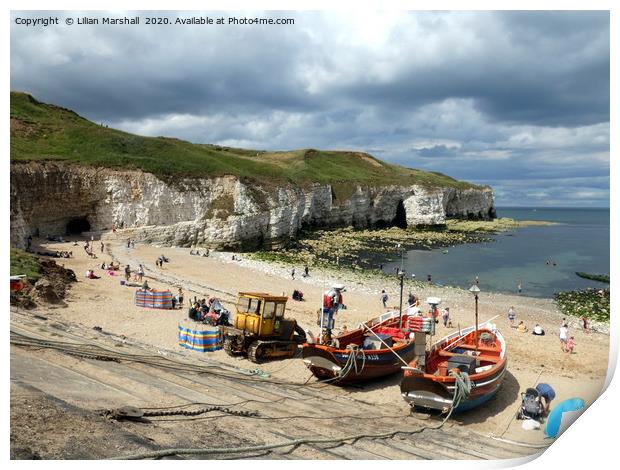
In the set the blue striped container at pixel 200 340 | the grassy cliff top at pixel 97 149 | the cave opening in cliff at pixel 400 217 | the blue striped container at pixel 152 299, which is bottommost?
the blue striped container at pixel 200 340

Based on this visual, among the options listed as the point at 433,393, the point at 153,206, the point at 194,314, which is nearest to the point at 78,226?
the point at 153,206

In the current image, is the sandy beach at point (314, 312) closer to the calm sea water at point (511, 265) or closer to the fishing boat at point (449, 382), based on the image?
the fishing boat at point (449, 382)

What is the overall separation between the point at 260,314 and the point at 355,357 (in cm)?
412

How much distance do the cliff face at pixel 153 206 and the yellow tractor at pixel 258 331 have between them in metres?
25.2

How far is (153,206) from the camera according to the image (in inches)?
1986

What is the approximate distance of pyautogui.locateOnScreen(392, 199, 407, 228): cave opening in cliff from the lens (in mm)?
95062

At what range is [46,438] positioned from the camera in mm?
8062

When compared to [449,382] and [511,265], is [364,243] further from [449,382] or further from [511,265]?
[449,382]

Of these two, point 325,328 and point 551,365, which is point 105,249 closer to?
point 325,328

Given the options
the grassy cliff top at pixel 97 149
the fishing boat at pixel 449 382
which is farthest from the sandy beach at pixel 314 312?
the grassy cliff top at pixel 97 149

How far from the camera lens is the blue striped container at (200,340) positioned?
58.9 ft

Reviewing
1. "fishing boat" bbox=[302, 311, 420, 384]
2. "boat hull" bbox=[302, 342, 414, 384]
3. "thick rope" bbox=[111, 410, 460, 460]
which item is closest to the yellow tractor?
"fishing boat" bbox=[302, 311, 420, 384]

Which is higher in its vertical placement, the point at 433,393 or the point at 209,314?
the point at 209,314

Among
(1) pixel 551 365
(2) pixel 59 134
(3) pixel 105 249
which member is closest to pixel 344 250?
(3) pixel 105 249
